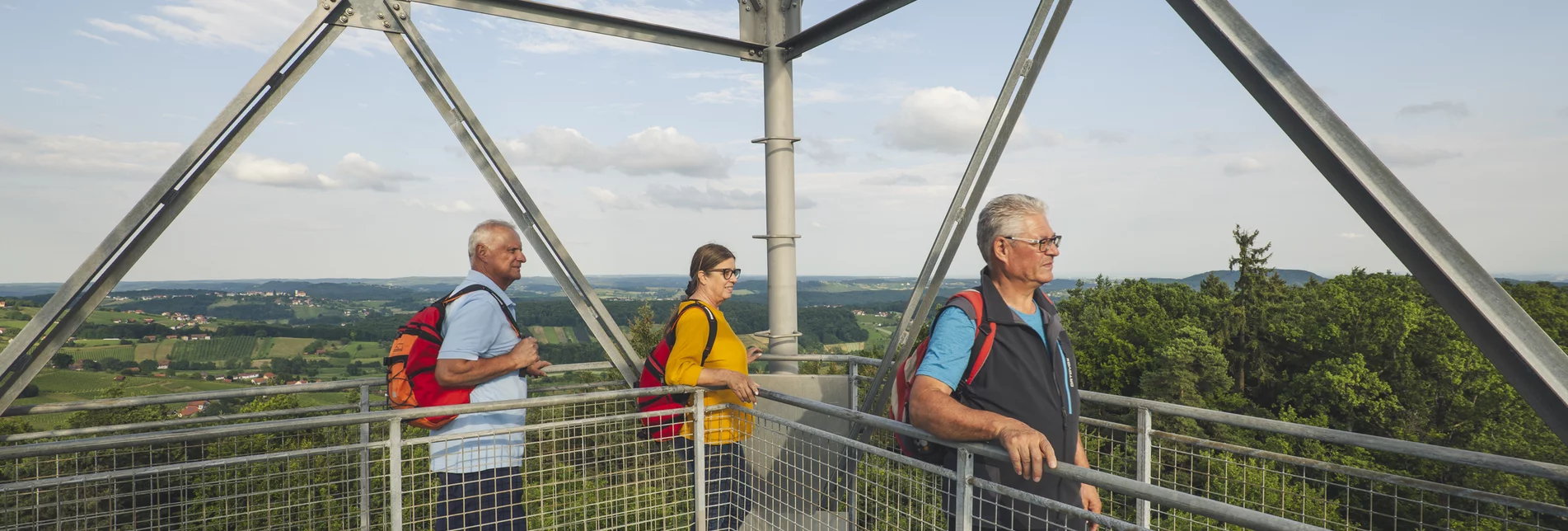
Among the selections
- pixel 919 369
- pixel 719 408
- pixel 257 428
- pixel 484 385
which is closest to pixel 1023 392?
pixel 919 369

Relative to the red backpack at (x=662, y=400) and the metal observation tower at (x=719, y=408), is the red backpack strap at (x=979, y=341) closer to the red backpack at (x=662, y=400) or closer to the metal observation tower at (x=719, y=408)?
the metal observation tower at (x=719, y=408)

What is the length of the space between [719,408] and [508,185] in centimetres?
149

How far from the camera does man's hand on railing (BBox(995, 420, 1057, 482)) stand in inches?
83.0

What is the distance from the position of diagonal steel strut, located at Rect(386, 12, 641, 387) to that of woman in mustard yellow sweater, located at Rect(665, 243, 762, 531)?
20.9 inches

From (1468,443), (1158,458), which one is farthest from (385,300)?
(1158,458)

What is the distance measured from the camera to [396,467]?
3.26 metres

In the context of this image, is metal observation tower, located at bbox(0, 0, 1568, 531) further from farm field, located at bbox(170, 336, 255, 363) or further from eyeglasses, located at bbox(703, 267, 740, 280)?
A: farm field, located at bbox(170, 336, 255, 363)

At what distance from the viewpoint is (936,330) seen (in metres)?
2.41

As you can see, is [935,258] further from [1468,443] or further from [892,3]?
[1468,443]

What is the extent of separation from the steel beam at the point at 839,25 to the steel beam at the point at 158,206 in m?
2.74

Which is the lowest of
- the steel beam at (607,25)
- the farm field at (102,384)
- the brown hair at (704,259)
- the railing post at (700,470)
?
the farm field at (102,384)

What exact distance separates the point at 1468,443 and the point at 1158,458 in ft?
127

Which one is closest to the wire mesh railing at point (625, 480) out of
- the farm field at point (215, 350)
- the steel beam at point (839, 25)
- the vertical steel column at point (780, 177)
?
the vertical steel column at point (780, 177)

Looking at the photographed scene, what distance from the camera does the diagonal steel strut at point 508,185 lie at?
4.10 m
